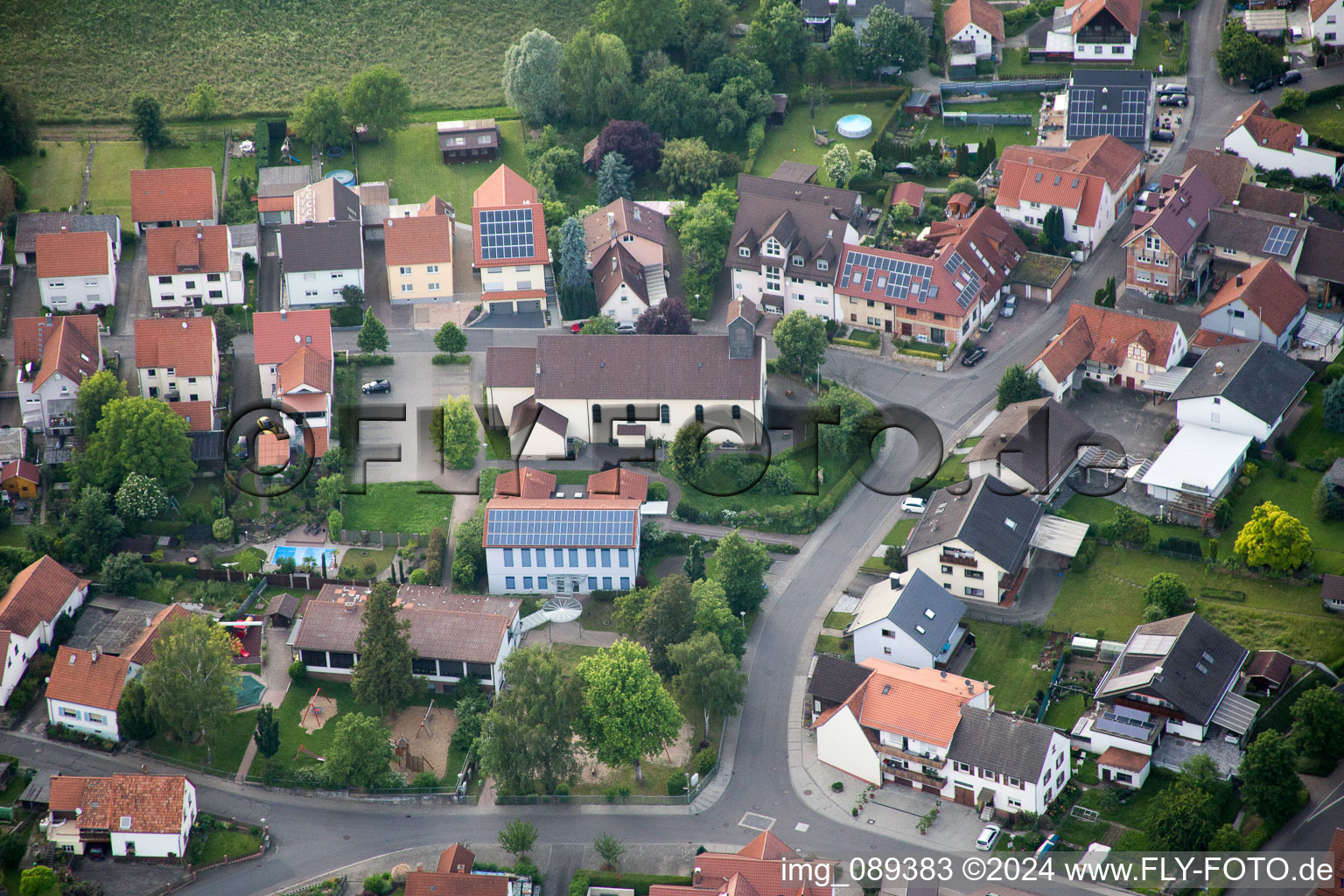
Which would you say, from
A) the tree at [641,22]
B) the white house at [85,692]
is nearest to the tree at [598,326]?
the tree at [641,22]

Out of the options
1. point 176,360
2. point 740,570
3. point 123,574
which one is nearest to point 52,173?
point 176,360

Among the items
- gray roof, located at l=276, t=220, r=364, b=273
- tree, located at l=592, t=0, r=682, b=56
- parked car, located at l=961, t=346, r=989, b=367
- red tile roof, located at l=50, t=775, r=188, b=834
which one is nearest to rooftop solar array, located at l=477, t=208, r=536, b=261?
gray roof, located at l=276, t=220, r=364, b=273

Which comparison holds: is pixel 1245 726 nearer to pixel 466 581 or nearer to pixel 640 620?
pixel 640 620

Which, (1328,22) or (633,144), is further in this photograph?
(1328,22)

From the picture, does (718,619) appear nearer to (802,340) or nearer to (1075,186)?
(802,340)

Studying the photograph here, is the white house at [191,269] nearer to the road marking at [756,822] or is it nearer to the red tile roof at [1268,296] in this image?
the road marking at [756,822]

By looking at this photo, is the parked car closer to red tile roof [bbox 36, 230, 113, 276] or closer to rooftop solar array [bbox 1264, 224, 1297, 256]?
rooftop solar array [bbox 1264, 224, 1297, 256]
